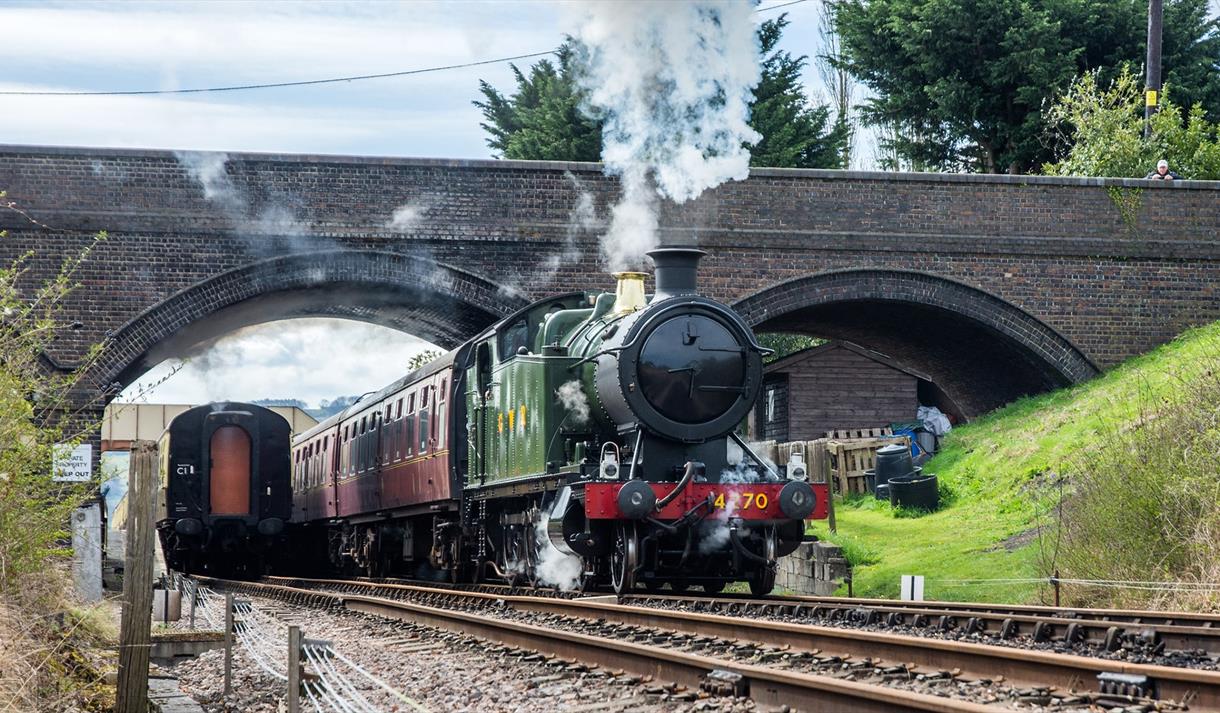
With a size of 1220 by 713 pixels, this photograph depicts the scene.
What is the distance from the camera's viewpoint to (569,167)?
2478cm

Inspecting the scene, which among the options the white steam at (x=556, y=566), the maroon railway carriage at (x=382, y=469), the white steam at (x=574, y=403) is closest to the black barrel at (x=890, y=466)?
the maroon railway carriage at (x=382, y=469)

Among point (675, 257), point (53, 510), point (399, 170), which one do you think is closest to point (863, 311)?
point (399, 170)

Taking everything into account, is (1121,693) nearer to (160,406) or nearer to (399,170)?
(399,170)

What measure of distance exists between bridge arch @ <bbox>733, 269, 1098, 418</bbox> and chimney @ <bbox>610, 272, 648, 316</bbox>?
11174 millimetres

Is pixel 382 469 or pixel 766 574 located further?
pixel 382 469

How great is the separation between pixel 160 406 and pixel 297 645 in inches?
1606

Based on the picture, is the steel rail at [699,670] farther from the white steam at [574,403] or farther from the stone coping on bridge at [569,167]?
the stone coping on bridge at [569,167]

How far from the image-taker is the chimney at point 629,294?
45.2 ft

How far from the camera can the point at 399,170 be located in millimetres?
24438

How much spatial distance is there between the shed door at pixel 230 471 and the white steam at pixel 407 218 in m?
4.20

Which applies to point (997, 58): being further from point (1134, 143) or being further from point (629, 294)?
point (629, 294)

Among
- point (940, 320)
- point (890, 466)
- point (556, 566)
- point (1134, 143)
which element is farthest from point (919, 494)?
point (1134, 143)

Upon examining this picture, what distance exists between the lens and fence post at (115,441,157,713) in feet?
29.4

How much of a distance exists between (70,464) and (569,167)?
1220 centimetres
